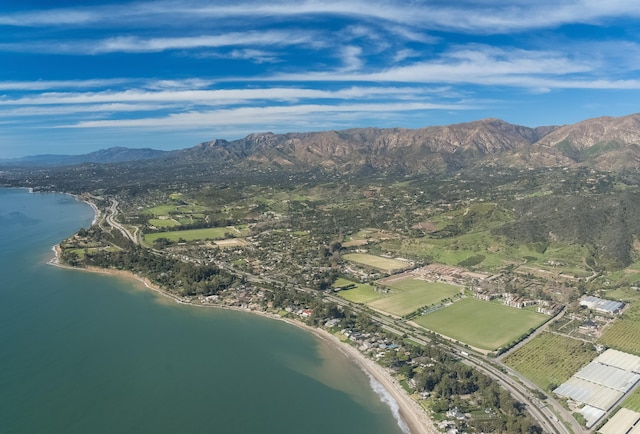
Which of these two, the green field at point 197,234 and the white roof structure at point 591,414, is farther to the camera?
the green field at point 197,234

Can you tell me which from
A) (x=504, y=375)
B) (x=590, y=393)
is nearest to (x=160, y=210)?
(x=504, y=375)

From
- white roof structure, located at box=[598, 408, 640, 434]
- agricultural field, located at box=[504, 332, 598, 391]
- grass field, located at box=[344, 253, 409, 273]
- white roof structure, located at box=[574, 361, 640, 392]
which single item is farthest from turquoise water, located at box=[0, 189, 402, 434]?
grass field, located at box=[344, 253, 409, 273]

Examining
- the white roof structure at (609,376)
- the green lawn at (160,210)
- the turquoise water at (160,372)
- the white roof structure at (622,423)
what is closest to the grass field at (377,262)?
the turquoise water at (160,372)

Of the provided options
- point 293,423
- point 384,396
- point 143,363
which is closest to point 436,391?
point 384,396

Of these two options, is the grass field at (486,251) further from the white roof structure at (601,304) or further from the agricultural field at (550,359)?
the agricultural field at (550,359)

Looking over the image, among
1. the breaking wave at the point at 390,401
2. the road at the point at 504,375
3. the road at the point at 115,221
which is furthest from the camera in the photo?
the road at the point at 115,221
